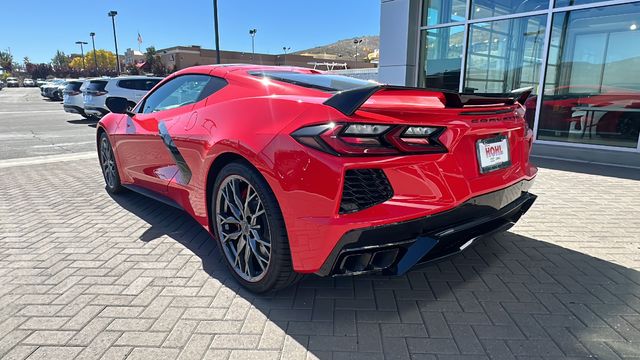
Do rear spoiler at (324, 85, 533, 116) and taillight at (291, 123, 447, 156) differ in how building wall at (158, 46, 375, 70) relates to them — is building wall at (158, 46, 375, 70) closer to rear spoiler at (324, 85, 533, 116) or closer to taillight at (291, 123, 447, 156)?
rear spoiler at (324, 85, 533, 116)

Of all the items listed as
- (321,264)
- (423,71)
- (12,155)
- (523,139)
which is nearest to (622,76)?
(423,71)

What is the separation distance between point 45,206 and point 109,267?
220 cm

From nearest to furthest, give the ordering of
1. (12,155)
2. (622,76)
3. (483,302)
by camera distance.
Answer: (483,302) < (622,76) < (12,155)

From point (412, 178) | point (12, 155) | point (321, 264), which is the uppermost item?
point (412, 178)

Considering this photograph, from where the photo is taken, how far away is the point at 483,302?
2428 millimetres

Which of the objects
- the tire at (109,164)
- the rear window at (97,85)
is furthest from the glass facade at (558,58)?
the rear window at (97,85)

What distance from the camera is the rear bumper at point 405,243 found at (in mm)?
1897

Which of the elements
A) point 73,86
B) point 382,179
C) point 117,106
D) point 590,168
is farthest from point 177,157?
point 73,86

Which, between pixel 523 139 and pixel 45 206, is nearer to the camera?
pixel 523 139

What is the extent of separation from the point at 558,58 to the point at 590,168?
2283 mm

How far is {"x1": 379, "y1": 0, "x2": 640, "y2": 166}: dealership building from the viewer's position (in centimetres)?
668

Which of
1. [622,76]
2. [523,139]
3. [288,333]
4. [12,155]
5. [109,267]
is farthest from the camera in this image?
[12,155]

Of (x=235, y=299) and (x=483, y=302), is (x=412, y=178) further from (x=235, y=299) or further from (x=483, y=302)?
(x=235, y=299)

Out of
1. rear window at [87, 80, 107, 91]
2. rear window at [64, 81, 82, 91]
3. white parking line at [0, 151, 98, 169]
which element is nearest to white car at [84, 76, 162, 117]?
rear window at [87, 80, 107, 91]
